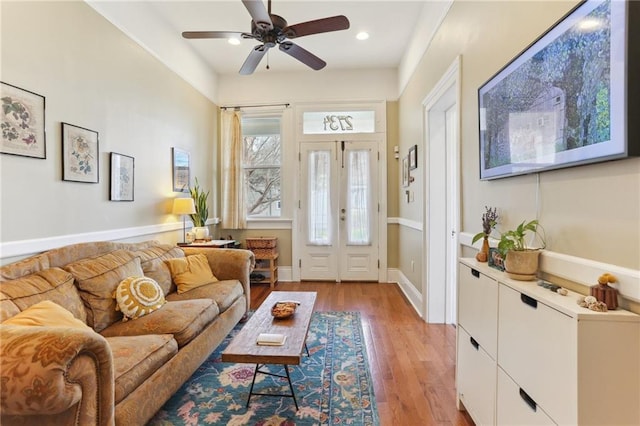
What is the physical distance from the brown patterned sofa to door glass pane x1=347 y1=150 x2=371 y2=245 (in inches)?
87.5

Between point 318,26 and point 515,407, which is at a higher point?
point 318,26

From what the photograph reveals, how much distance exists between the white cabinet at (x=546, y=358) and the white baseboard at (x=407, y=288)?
6.33 feet

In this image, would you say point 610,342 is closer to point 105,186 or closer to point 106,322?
point 106,322

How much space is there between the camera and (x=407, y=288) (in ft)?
14.2

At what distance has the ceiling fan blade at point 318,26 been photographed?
2.43 metres

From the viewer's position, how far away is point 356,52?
445cm

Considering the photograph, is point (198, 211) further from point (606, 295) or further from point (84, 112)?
point (606, 295)

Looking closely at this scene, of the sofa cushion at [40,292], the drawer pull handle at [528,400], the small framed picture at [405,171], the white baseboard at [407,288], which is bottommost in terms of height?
the white baseboard at [407,288]

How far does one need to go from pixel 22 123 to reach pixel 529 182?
2967 mm

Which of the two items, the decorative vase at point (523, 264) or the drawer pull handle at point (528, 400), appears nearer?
the drawer pull handle at point (528, 400)

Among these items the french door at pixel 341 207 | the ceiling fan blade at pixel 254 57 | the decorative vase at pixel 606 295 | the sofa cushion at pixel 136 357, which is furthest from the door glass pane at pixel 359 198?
the decorative vase at pixel 606 295

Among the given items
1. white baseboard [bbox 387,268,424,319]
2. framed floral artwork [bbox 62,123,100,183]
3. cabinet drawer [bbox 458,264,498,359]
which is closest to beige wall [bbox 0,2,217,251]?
framed floral artwork [bbox 62,123,100,183]

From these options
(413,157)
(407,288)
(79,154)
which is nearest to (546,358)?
(413,157)

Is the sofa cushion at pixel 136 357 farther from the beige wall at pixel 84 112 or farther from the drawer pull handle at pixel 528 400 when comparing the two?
the drawer pull handle at pixel 528 400
